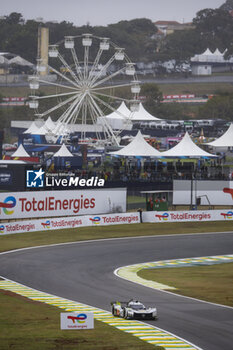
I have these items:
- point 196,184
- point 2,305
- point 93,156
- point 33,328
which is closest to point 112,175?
point 196,184

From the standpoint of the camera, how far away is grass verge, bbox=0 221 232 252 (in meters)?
49.3

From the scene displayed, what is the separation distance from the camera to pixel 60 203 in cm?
5588

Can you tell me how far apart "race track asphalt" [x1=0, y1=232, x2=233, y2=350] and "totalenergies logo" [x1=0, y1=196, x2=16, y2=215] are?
5851 millimetres

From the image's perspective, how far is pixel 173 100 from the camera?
582ft

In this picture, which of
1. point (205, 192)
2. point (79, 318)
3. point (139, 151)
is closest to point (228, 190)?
point (205, 192)

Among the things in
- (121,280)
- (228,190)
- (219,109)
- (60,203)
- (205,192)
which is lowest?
(121,280)

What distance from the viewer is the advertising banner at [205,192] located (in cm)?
6194

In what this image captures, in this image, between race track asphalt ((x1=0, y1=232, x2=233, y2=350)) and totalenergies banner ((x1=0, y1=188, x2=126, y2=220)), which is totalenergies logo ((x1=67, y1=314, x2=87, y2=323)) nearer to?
race track asphalt ((x1=0, y1=232, x2=233, y2=350))

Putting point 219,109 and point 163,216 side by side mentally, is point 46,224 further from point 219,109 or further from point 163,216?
point 219,109

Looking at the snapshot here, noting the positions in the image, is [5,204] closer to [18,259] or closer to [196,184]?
[18,259]

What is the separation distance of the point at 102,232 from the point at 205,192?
11996mm

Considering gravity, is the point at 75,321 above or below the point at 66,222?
above

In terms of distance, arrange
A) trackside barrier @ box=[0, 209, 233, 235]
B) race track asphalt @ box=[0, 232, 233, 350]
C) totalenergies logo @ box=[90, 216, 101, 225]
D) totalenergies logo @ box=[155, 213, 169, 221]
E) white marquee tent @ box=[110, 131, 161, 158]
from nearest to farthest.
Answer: race track asphalt @ box=[0, 232, 233, 350] < trackside barrier @ box=[0, 209, 233, 235] < totalenergies logo @ box=[90, 216, 101, 225] < totalenergies logo @ box=[155, 213, 169, 221] < white marquee tent @ box=[110, 131, 161, 158]

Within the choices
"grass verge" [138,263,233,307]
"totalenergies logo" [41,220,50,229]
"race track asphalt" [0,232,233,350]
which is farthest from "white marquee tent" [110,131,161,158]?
"grass verge" [138,263,233,307]
